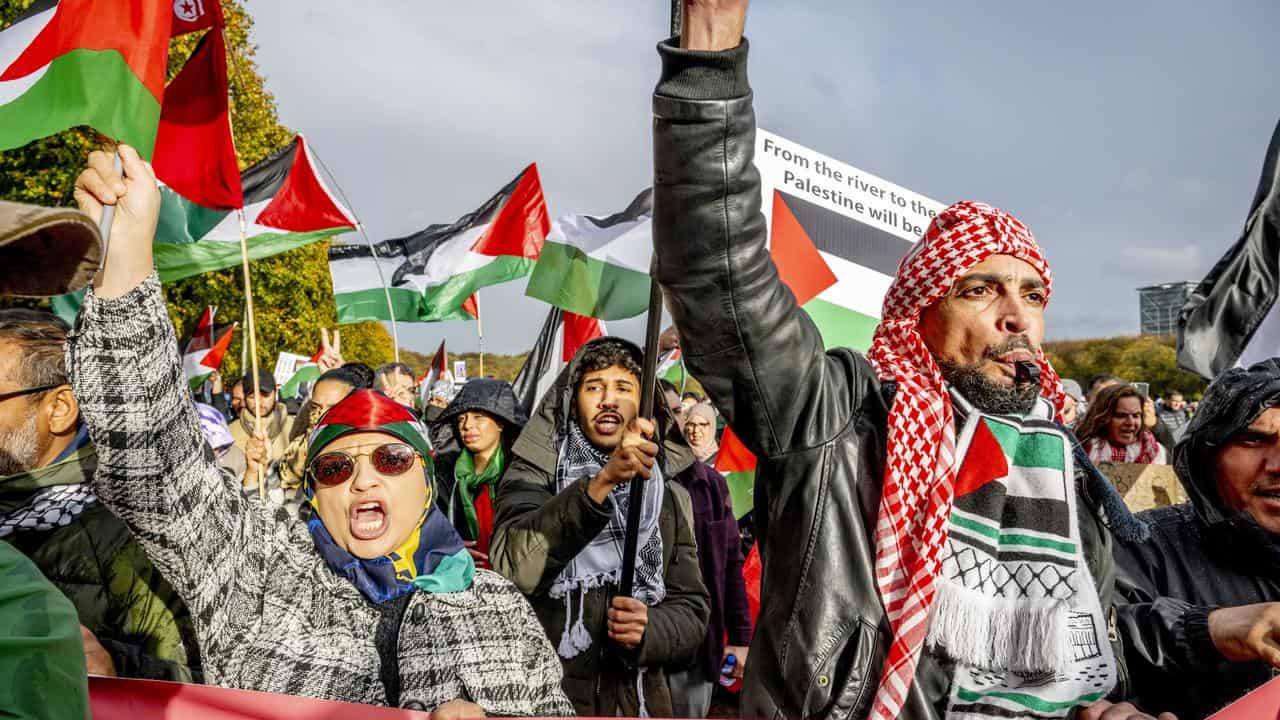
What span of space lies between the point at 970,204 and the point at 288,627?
1.90 meters

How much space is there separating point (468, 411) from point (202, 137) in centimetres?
276

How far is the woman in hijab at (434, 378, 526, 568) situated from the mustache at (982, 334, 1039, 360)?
10.3 ft

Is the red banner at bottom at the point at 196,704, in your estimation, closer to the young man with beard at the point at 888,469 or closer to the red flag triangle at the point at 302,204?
the young man with beard at the point at 888,469

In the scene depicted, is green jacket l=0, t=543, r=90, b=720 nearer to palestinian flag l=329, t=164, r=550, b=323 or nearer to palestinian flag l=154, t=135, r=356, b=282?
palestinian flag l=154, t=135, r=356, b=282

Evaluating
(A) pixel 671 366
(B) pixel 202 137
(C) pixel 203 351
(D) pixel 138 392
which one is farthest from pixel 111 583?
(C) pixel 203 351

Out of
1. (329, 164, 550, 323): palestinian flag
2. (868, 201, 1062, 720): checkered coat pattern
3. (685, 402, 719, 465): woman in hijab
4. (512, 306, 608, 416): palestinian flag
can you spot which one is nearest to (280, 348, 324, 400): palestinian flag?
(329, 164, 550, 323): palestinian flag

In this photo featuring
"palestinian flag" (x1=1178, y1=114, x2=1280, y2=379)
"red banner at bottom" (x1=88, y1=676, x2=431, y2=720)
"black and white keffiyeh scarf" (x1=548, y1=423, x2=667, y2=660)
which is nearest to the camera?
"red banner at bottom" (x1=88, y1=676, x2=431, y2=720)

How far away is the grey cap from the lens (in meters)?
1.35

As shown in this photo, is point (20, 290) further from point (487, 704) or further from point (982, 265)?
point (982, 265)

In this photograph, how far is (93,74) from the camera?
171 inches

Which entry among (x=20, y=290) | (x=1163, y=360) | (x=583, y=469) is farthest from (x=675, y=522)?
(x=1163, y=360)

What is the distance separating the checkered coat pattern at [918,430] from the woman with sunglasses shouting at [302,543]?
95 cm

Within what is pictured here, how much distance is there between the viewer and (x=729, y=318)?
1.81 metres

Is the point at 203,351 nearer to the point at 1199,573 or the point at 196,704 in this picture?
the point at 196,704
